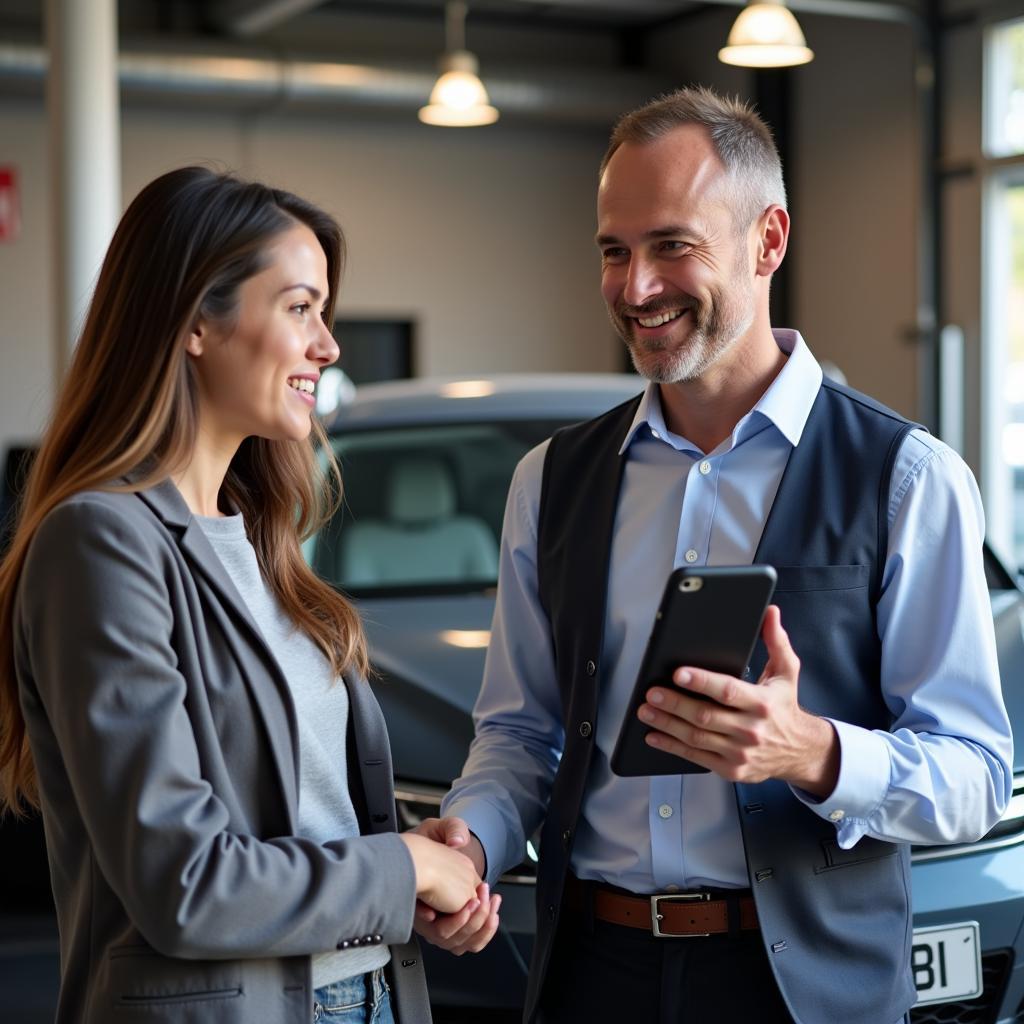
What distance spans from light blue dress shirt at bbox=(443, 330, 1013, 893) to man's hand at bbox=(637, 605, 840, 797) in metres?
0.06

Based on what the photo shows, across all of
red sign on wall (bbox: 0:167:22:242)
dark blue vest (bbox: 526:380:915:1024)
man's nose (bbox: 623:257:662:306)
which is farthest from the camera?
red sign on wall (bbox: 0:167:22:242)

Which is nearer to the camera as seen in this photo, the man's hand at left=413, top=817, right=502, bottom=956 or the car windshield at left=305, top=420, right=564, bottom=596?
the man's hand at left=413, top=817, right=502, bottom=956

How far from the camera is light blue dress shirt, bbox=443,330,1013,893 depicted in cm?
173

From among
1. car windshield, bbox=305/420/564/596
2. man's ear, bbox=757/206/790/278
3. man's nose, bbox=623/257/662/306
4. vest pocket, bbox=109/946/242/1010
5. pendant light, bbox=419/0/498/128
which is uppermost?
pendant light, bbox=419/0/498/128

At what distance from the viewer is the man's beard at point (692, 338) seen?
6.17ft

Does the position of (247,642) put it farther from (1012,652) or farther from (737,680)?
(1012,652)

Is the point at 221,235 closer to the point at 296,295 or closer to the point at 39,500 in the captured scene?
the point at 296,295

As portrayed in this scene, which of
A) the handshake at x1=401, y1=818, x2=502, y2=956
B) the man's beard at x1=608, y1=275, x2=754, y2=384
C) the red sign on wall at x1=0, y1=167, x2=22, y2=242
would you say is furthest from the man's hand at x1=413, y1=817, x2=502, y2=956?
the red sign on wall at x1=0, y1=167, x2=22, y2=242

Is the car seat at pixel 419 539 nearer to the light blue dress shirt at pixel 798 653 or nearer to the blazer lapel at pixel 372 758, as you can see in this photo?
the light blue dress shirt at pixel 798 653

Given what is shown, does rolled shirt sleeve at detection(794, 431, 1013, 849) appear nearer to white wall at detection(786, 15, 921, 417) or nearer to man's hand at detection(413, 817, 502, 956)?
man's hand at detection(413, 817, 502, 956)

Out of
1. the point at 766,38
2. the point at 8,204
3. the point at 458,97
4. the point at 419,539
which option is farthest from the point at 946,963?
the point at 8,204

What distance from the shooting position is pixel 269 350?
1649 millimetres

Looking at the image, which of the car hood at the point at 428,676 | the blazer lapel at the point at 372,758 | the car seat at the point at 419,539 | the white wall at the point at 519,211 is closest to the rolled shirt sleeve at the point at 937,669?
the blazer lapel at the point at 372,758

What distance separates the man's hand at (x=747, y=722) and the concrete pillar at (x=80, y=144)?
471 centimetres
